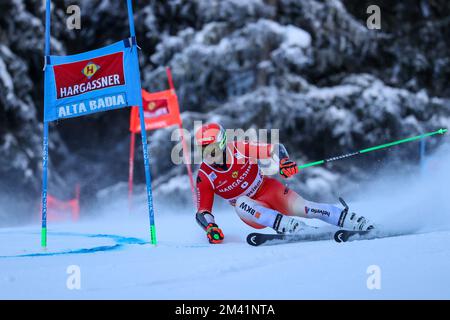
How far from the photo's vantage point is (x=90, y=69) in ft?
17.8

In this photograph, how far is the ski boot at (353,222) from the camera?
504 centimetres

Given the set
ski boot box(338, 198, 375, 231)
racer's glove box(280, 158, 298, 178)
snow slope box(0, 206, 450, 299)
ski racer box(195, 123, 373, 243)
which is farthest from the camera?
racer's glove box(280, 158, 298, 178)

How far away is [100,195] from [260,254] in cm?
1097

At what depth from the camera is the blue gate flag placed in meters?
5.36

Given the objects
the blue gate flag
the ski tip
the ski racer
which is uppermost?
the blue gate flag

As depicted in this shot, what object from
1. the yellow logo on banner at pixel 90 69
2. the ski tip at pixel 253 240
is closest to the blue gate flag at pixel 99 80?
the yellow logo on banner at pixel 90 69

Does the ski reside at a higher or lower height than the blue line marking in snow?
lower

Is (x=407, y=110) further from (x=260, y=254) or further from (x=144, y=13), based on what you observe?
(x=260, y=254)

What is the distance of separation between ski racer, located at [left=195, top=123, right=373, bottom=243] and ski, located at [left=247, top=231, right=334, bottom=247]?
23 cm

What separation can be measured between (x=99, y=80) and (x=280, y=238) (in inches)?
85.3

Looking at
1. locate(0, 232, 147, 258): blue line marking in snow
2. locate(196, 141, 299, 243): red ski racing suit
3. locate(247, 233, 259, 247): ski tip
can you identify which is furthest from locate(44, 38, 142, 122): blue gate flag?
locate(247, 233, 259, 247): ski tip

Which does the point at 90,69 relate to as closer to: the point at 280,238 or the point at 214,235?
the point at 214,235

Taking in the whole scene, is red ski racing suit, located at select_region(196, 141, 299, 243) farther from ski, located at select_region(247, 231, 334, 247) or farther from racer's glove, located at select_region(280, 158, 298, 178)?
ski, located at select_region(247, 231, 334, 247)

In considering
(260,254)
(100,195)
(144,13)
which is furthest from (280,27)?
(260,254)
